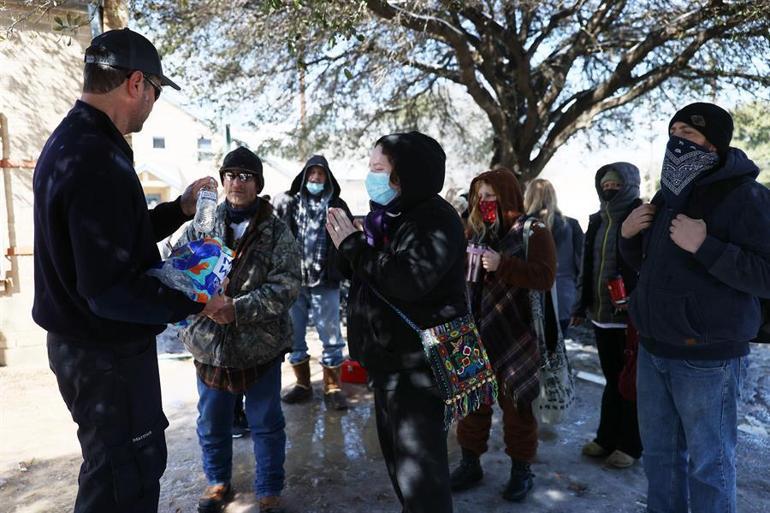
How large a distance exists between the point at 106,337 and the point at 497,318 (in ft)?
7.07

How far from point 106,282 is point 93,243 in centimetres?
13

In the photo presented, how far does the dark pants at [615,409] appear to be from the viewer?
383 centimetres

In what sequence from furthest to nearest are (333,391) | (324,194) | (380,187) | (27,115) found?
(27,115), (324,194), (333,391), (380,187)

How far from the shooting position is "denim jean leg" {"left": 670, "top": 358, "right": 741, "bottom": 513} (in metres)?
2.45

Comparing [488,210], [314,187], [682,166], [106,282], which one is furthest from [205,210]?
[314,187]

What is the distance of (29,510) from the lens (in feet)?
10.9

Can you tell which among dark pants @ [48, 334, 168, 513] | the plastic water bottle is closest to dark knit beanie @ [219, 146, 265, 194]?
the plastic water bottle

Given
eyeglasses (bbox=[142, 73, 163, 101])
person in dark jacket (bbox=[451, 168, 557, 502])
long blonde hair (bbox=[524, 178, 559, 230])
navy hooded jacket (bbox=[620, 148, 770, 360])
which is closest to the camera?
eyeglasses (bbox=[142, 73, 163, 101])

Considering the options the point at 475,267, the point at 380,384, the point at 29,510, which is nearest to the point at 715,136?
the point at 475,267

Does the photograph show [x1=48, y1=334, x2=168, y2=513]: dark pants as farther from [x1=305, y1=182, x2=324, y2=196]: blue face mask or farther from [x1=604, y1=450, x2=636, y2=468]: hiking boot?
[x1=305, y1=182, x2=324, y2=196]: blue face mask

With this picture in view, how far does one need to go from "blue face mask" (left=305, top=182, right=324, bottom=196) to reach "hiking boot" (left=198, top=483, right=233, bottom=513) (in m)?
2.73

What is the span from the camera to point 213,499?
3264 millimetres

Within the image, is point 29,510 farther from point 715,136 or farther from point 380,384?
point 715,136

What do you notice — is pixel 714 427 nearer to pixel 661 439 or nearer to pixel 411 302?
pixel 661 439
